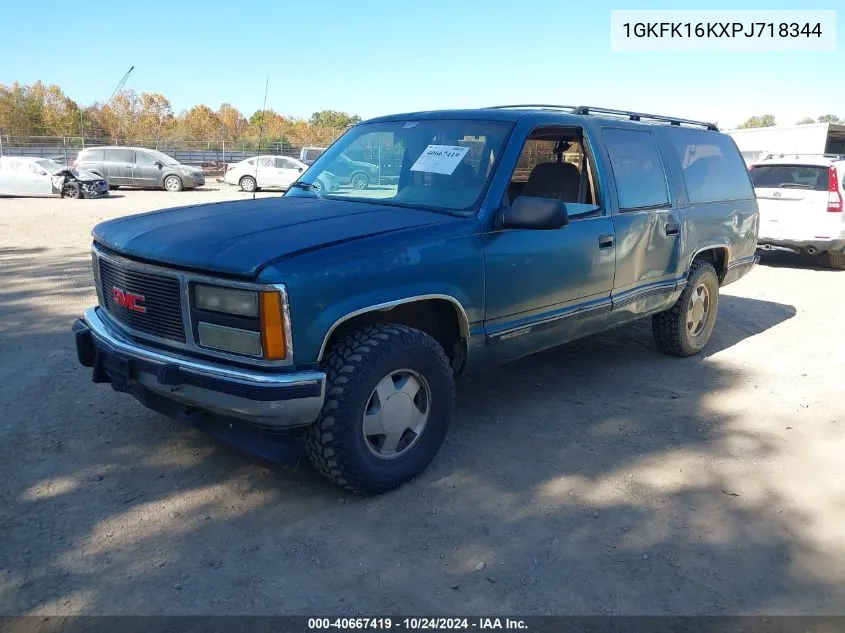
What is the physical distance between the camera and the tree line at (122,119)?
2242 inches

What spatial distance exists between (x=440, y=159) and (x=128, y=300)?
1.93 m

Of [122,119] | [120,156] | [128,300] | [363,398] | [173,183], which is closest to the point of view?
[363,398]

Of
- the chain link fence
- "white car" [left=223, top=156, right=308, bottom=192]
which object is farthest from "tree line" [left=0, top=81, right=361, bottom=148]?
"white car" [left=223, top=156, right=308, bottom=192]

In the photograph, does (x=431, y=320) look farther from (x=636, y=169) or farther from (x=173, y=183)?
(x=173, y=183)

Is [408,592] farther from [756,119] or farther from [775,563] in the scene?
[756,119]

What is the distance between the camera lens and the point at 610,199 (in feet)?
15.6

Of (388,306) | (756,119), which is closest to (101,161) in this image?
(388,306)

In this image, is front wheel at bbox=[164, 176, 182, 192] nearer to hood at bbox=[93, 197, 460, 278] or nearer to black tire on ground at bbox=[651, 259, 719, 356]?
black tire on ground at bbox=[651, 259, 719, 356]

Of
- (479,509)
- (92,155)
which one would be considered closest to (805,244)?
(479,509)

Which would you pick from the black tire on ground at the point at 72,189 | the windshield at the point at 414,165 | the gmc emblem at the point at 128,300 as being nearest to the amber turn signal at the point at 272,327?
the gmc emblem at the point at 128,300

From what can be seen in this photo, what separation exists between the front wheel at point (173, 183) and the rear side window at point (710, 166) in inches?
877

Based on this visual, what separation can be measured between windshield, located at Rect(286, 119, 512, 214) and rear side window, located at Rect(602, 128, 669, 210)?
107 cm

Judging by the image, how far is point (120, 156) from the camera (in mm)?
24797

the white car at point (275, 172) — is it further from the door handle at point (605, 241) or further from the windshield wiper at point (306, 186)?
the door handle at point (605, 241)
